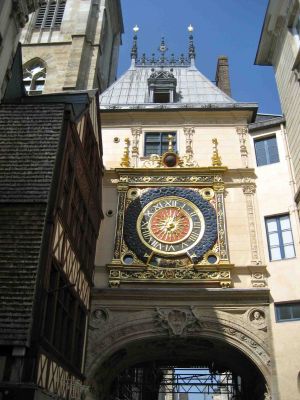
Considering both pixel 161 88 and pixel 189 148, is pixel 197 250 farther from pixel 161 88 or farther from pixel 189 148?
pixel 161 88

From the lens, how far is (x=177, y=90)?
63.8ft

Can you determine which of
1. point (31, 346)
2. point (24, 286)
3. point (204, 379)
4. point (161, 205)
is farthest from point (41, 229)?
point (204, 379)

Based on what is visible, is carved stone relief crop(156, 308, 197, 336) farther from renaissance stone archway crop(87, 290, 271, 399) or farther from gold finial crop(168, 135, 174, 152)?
gold finial crop(168, 135, 174, 152)

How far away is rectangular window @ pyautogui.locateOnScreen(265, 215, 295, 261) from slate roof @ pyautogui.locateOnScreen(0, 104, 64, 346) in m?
7.34

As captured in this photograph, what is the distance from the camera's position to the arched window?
24233mm

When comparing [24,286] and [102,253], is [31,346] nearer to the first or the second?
[24,286]

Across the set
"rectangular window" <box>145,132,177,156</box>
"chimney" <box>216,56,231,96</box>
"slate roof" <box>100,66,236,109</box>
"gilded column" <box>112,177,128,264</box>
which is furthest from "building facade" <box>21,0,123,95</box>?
"gilded column" <box>112,177,128,264</box>

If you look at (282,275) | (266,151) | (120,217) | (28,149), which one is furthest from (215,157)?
(28,149)

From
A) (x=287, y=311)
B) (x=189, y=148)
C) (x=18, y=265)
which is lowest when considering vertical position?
(x=18, y=265)

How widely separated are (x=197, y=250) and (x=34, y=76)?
51.2 feet

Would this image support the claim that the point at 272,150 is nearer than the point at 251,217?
No

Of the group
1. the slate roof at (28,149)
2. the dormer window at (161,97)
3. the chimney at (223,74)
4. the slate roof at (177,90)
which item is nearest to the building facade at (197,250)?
the slate roof at (177,90)

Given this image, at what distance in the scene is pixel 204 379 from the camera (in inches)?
664

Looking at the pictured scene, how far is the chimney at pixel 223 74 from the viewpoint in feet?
69.9
